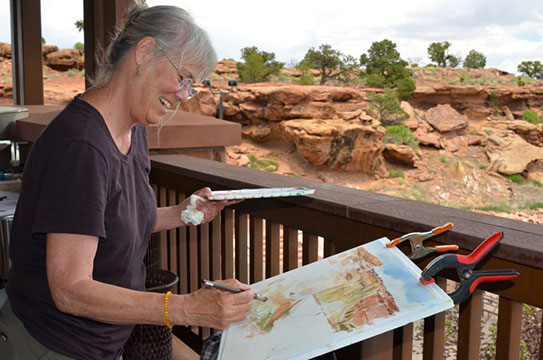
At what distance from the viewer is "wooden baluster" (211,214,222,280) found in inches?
84.2

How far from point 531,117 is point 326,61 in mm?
9680

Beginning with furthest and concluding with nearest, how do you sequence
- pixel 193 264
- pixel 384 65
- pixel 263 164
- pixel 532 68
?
1. pixel 532 68
2. pixel 384 65
3. pixel 263 164
4. pixel 193 264

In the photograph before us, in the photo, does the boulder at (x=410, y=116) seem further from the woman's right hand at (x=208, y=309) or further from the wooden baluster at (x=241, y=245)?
the woman's right hand at (x=208, y=309)

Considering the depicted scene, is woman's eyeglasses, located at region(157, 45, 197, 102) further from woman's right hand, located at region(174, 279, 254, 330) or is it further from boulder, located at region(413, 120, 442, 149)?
boulder, located at region(413, 120, 442, 149)

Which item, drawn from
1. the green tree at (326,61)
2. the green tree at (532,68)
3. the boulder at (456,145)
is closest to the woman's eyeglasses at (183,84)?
the boulder at (456,145)

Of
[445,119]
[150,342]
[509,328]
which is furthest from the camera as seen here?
[445,119]

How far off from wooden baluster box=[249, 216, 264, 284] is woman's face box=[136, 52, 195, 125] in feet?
2.32

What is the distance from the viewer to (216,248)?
2.19 m

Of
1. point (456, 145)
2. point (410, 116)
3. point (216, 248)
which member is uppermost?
point (216, 248)

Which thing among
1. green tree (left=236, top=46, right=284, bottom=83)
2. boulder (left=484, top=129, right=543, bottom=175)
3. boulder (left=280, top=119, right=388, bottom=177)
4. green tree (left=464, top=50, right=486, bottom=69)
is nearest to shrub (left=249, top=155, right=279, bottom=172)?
boulder (left=280, top=119, right=388, bottom=177)

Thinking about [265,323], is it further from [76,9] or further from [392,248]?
[76,9]

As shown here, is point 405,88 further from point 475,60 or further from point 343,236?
point 343,236

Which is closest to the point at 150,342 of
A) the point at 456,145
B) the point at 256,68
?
the point at 456,145

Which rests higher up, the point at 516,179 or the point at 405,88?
the point at 405,88
